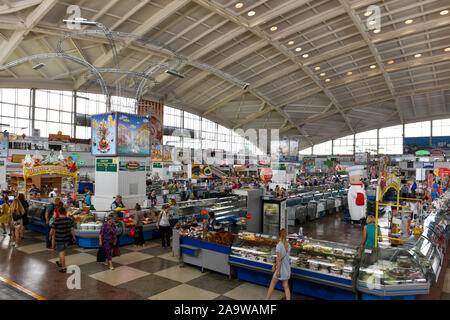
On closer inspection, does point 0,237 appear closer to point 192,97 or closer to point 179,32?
point 179,32

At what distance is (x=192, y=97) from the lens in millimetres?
38062

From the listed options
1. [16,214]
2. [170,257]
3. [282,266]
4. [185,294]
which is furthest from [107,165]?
[282,266]

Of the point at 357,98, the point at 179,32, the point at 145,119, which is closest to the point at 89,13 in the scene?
the point at 179,32

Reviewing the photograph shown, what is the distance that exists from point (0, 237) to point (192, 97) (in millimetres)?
29871

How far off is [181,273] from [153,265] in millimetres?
972

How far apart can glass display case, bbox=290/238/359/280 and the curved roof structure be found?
13.2m

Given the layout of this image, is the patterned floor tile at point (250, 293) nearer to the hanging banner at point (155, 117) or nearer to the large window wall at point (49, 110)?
the large window wall at point (49, 110)

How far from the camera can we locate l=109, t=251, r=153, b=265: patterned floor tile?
26.5 feet

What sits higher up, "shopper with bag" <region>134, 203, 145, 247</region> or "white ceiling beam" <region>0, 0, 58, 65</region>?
"white ceiling beam" <region>0, 0, 58, 65</region>

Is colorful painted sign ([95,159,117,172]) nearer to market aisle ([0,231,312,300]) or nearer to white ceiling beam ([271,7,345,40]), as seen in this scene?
market aisle ([0,231,312,300])

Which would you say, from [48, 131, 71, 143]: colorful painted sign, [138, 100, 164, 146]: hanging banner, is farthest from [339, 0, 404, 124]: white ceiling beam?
[48, 131, 71, 143]: colorful painted sign

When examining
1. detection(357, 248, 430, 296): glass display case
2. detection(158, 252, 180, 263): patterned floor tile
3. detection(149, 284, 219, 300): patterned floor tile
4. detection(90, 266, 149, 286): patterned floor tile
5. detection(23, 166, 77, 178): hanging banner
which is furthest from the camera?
detection(23, 166, 77, 178): hanging banner
